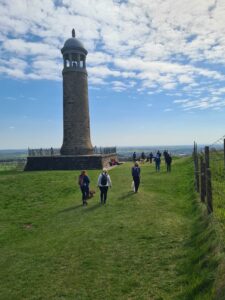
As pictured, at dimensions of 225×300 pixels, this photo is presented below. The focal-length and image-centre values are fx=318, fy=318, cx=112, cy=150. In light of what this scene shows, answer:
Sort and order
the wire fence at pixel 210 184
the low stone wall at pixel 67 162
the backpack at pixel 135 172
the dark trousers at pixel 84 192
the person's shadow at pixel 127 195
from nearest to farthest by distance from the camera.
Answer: the wire fence at pixel 210 184 → the dark trousers at pixel 84 192 → the person's shadow at pixel 127 195 → the backpack at pixel 135 172 → the low stone wall at pixel 67 162

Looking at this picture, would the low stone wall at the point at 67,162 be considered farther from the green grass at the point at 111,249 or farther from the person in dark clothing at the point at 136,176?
the green grass at the point at 111,249

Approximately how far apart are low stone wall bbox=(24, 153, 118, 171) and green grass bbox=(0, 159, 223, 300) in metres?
17.6

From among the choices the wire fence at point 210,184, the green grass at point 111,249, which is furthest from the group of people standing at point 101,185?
the wire fence at point 210,184

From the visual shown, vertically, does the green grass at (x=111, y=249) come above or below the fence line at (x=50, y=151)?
below

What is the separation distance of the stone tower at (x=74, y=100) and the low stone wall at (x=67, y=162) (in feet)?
8.77

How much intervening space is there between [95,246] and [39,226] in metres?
4.26

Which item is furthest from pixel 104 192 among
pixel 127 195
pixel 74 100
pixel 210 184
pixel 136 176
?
pixel 74 100

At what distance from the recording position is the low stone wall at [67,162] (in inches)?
1359

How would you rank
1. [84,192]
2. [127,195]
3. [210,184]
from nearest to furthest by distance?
[210,184] < [84,192] < [127,195]

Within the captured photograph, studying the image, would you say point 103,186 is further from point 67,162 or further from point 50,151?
point 50,151

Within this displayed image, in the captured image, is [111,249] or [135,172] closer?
[111,249]

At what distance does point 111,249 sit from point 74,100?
30.1m

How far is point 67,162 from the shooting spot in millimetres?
35375

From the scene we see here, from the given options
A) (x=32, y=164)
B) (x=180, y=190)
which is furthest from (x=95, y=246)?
(x=32, y=164)
